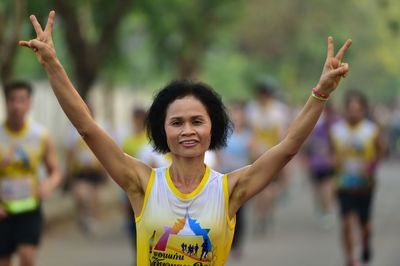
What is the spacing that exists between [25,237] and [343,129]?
13.8 ft

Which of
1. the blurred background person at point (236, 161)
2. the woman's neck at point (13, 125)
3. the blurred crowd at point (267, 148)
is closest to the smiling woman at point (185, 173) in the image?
the woman's neck at point (13, 125)

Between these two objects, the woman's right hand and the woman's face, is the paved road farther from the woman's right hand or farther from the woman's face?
the woman's face

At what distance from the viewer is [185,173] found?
4965mm

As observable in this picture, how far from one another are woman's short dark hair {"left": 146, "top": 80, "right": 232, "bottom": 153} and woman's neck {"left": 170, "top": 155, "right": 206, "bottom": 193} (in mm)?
141

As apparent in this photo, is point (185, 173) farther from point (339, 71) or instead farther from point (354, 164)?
point (354, 164)

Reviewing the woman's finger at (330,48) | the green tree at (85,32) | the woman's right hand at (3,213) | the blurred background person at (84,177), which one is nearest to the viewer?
the woman's finger at (330,48)

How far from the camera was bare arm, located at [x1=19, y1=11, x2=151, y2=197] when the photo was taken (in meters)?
4.70

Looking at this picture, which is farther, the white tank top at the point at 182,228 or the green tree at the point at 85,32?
the green tree at the point at 85,32

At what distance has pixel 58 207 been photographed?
18.8m

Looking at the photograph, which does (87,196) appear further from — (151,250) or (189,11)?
(151,250)

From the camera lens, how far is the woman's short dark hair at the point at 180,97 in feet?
16.3

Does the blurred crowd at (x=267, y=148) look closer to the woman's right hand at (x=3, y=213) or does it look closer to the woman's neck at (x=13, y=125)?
the woman's neck at (x=13, y=125)

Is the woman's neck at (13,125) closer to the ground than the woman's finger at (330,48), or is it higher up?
higher up

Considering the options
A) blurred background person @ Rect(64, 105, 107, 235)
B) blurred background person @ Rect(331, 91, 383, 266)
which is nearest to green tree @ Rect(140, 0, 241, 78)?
blurred background person @ Rect(64, 105, 107, 235)
